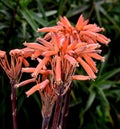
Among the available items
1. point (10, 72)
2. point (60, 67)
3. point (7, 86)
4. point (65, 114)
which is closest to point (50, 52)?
point (60, 67)

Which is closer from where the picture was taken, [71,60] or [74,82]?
[71,60]

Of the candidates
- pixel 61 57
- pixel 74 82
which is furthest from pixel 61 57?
pixel 74 82

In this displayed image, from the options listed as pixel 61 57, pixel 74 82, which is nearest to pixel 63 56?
pixel 61 57

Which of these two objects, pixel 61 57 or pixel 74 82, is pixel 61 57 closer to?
pixel 61 57

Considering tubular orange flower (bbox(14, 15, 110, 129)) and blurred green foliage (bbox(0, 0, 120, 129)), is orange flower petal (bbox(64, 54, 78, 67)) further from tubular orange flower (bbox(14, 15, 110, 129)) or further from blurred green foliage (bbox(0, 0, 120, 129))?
blurred green foliage (bbox(0, 0, 120, 129))

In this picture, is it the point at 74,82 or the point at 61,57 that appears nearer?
the point at 61,57

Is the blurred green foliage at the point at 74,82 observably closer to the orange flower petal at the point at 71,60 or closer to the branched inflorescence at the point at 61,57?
the branched inflorescence at the point at 61,57

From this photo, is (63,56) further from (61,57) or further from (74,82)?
(74,82)

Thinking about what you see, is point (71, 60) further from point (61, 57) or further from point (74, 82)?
point (74, 82)

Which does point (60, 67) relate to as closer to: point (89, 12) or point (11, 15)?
point (11, 15)
